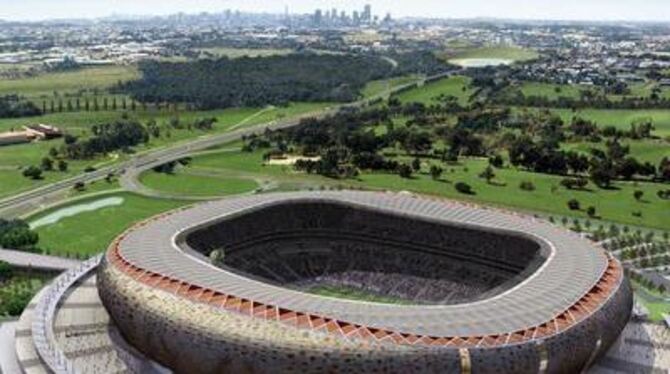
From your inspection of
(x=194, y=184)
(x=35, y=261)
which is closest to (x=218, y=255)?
(x=35, y=261)

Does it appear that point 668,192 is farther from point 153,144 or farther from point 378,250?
point 153,144

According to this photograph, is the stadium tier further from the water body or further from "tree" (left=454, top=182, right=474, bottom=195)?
"tree" (left=454, top=182, right=474, bottom=195)

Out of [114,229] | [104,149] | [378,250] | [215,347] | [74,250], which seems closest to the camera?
[215,347]

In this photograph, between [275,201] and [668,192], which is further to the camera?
[668,192]

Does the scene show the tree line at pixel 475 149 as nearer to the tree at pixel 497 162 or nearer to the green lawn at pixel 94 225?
the tree at pixel 497 162

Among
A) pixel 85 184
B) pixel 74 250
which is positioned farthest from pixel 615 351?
pixel 85 184

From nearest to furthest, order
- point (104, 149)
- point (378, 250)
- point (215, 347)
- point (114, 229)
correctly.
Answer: point (215, 347) < point (378, 250) < point (114, 229) < point (104, 149)
